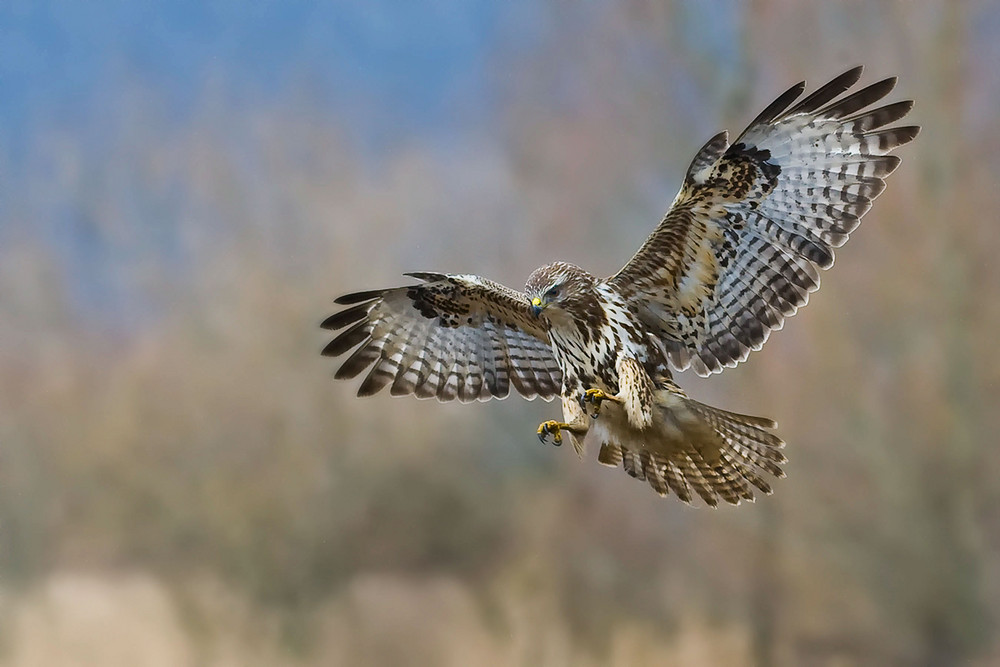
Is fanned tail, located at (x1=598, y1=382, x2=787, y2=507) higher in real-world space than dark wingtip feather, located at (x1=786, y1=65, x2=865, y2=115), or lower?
lower

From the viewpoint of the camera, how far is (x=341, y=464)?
160 inches

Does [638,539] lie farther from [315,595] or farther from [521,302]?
[521,302]

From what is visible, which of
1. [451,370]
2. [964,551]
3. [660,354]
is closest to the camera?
[660,354]

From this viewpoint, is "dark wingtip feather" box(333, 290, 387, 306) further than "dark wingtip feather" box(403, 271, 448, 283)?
Yes

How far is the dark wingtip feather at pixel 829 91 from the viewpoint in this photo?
211 centimetres

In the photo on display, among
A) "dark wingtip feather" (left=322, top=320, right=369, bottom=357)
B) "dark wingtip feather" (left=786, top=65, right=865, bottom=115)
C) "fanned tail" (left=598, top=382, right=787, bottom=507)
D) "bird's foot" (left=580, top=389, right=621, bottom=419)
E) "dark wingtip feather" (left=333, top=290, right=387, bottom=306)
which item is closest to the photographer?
"dark wingtip feather" (left=786, top=65, right=865, bottom=115)

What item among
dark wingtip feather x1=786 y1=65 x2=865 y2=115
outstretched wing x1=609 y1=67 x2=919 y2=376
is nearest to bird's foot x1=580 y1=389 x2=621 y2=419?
outstretched wing x1=609 y1=67 x2=919 y2=376

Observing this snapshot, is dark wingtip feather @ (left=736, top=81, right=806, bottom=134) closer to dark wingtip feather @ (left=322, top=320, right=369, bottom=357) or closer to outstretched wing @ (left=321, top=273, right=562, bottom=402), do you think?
outstretched wing @ (left=321, top=273, right=562, bottom=402)

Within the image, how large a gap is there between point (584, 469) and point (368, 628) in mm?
1024

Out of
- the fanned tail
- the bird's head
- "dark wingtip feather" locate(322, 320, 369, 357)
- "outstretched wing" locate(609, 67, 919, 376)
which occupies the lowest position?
the fanned tail

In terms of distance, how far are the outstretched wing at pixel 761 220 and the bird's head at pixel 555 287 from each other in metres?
0.18

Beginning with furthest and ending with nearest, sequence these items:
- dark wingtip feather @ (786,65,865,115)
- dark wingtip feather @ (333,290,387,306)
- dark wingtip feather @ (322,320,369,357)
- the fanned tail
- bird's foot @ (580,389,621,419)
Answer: dark wingtip feather @ (322,320,369,357) < dark wingtip feather @ (333,290,387,306) < the fanned tail < bird's foot @ (580,389,621,419) < dark wingtip feather @ (786,65,865,115)

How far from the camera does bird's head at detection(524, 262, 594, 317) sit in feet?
7.55

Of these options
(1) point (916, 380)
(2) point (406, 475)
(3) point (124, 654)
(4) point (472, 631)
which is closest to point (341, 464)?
(2) point (406, 475)
